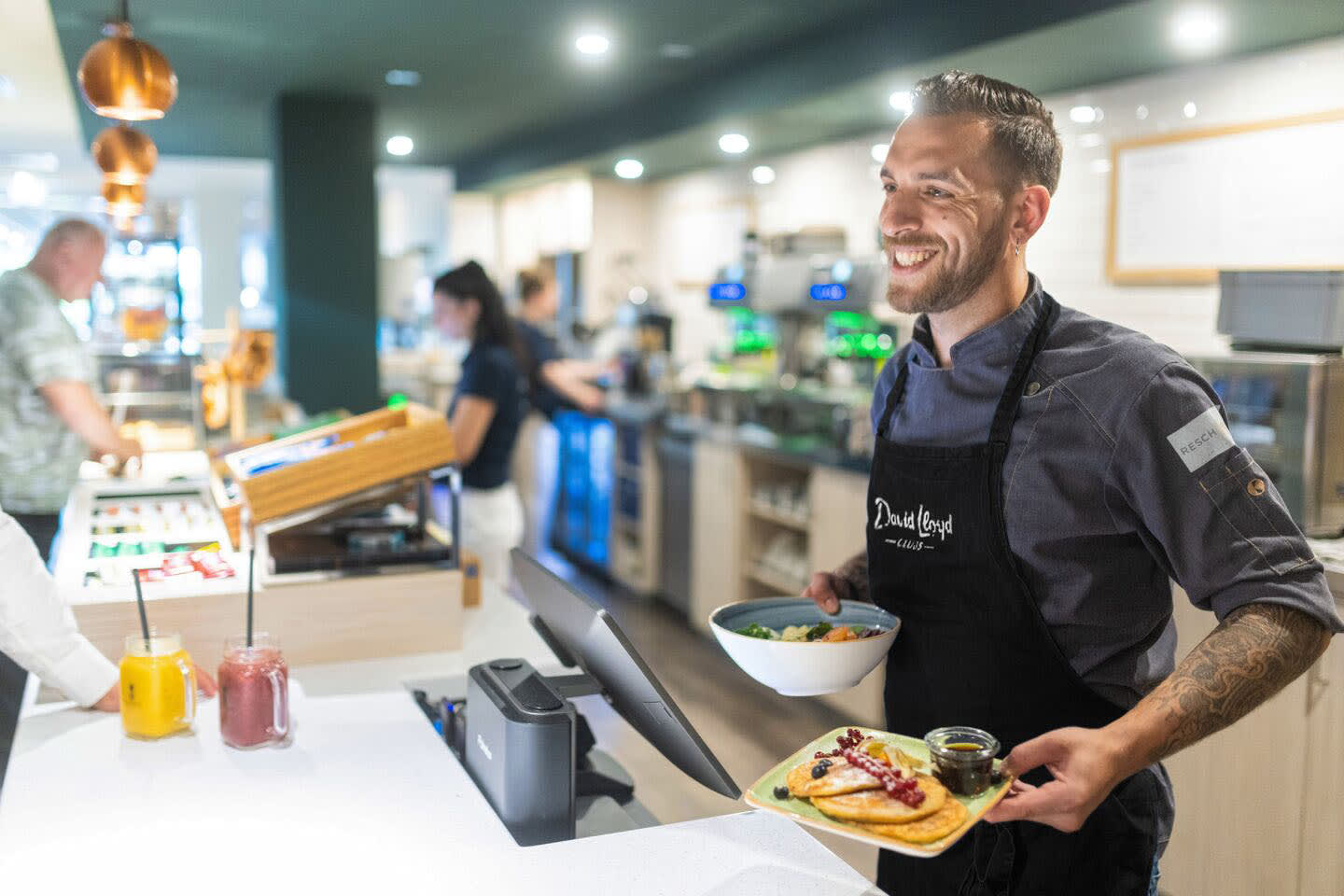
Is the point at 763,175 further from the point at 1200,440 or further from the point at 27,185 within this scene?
the point at 27,185

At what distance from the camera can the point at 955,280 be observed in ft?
5.25

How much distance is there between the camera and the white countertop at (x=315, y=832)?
1.39m

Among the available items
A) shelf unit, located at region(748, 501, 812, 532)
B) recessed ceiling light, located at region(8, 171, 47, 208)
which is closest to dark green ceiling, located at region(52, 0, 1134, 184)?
shelf unit, located at region(748, 501, 812, 532)

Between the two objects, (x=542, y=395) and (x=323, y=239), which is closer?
(x=542, y=395)

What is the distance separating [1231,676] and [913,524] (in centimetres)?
49

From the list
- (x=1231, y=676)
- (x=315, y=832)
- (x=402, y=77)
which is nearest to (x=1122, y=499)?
(x=1231, y=676)

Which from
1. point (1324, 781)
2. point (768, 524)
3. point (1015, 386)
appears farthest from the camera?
point (768, 524)

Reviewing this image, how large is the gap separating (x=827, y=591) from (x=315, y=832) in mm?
851

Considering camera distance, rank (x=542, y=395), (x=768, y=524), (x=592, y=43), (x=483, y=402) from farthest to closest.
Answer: (x=542, y=395) → (x=768, y=524) → (x=592, y=43) → (x=483, y=402)

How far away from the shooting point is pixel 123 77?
112 inches

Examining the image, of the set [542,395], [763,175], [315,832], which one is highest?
[763,175]

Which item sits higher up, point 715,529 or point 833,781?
point 833,781

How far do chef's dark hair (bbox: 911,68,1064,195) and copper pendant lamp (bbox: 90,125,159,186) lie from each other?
336 cm

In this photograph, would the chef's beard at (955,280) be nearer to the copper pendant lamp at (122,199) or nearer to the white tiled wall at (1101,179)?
the white tiled wall at (1101,179)
